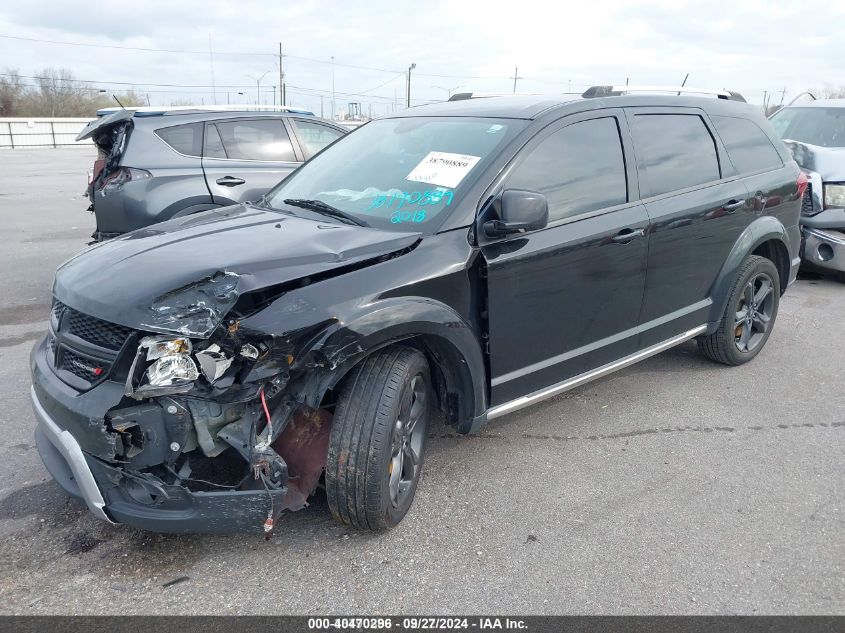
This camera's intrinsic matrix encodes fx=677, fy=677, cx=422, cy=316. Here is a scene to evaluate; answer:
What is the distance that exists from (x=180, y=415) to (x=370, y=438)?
720 mm

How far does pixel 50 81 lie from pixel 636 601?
202 ft

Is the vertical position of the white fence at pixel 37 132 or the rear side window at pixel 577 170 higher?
the rear side window at pixel 577 170

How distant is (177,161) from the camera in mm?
6512

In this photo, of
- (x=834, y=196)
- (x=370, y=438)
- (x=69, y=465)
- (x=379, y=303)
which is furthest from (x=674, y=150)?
(x=834, y=196)

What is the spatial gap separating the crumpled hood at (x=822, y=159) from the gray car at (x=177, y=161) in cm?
579

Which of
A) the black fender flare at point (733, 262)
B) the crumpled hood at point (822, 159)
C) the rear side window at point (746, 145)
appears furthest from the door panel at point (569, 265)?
the crumpled hood at point (822, 159)

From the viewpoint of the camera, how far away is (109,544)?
2.86 m

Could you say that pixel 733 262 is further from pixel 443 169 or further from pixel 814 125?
pixel 814 125

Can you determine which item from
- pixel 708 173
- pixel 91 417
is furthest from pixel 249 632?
pixel 708 173

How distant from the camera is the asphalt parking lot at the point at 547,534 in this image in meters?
2.58

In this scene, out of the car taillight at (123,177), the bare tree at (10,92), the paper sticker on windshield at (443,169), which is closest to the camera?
the paper sticker on windshield at (443,169)

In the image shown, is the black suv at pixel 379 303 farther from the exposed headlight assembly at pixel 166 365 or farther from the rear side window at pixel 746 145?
the rear side window at pixel 746 145

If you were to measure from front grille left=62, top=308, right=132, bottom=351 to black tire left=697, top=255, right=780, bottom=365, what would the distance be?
3.86 metres

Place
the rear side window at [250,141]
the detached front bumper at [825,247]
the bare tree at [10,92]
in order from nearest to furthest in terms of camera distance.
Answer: the rear side window at [250,141], the detached front bumper at [825,247], the bare tree at [10,92]
